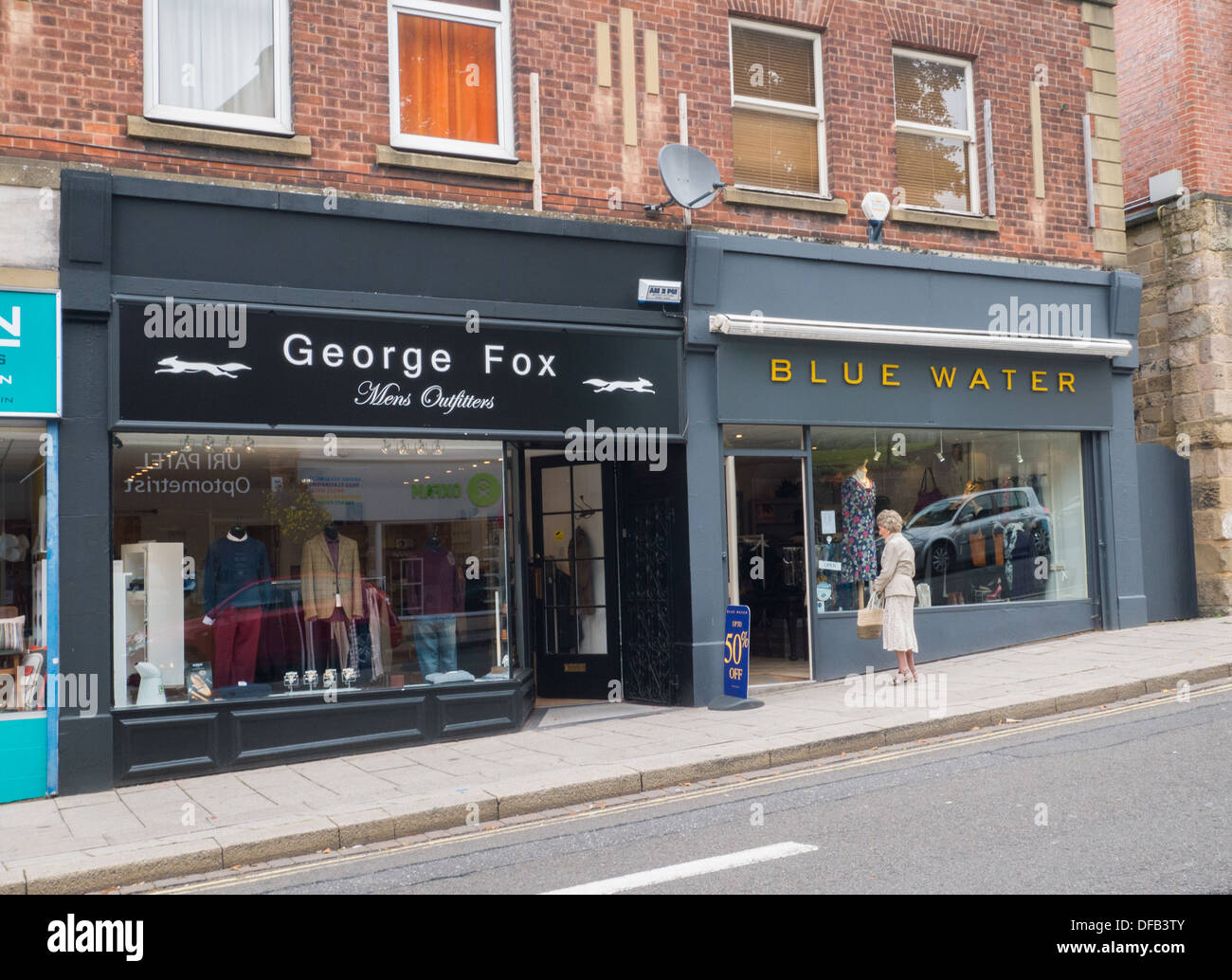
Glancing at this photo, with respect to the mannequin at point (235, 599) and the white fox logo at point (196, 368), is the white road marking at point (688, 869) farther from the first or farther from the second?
the white fox logo at point (196, 368)

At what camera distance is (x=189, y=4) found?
909cm

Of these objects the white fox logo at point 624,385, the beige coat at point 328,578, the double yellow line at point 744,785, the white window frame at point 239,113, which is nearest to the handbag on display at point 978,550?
the double yellow line at point 744,785

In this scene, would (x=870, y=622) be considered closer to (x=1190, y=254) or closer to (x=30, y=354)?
(x=1190, y=254)

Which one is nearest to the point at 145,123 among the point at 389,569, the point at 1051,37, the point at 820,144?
the point at 389,569

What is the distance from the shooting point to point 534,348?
9.82 metres

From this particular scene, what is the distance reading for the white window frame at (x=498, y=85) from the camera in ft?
31.7

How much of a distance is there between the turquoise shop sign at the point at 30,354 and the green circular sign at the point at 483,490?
11.0ft

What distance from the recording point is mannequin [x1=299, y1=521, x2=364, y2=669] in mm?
9172

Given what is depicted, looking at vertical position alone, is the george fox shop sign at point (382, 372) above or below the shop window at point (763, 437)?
above

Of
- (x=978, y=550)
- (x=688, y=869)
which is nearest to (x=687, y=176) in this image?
(x=978, y=550)

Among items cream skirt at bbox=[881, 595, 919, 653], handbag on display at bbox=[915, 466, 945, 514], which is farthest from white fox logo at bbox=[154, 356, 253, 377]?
handbag on display at bbox=[915, 466, 945, 514]

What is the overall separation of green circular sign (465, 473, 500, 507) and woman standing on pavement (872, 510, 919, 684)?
3714 mm

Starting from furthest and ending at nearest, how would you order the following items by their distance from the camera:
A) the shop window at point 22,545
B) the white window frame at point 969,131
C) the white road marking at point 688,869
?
the white window frame at point 969,131 < the shop window at point 22,545 < the white road marking at point 688,869

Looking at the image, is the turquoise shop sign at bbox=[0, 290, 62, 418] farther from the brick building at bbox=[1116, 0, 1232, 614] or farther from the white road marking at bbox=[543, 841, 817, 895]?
the brick building at bbox=[1116, 0, 1232, 614]
